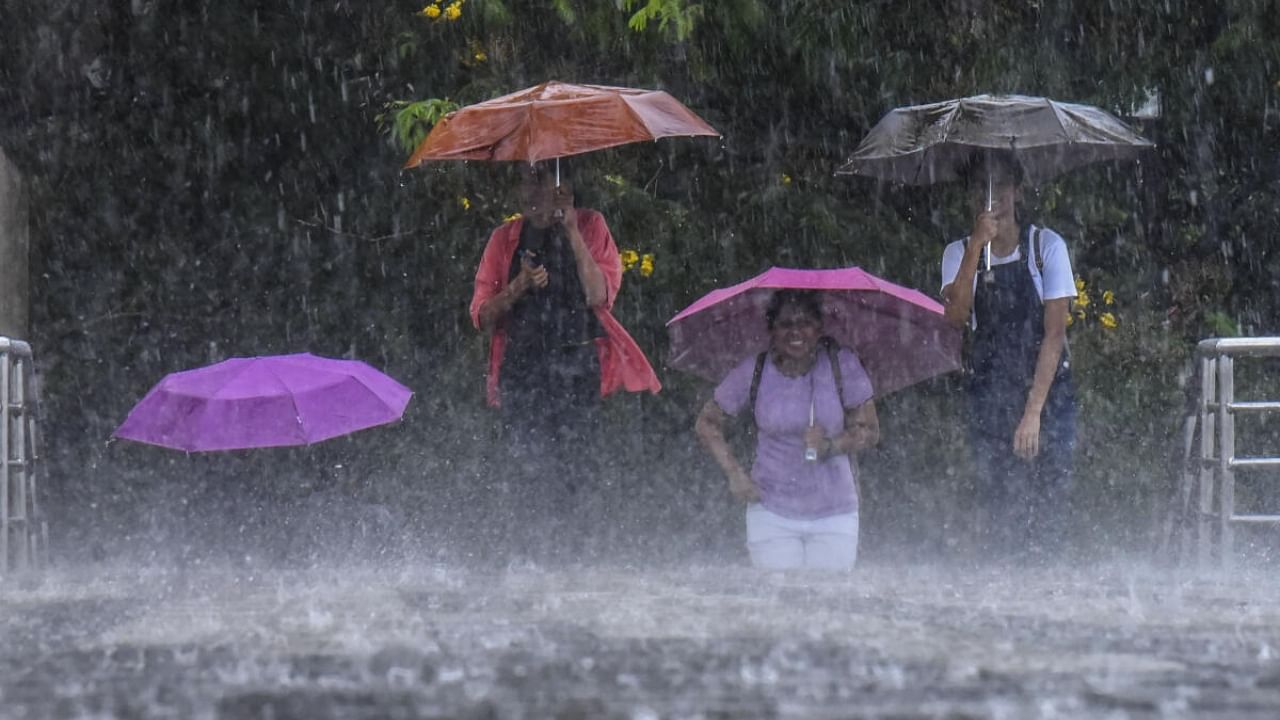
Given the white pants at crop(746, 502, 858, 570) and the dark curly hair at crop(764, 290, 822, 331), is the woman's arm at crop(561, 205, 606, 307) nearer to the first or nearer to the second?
the dark curly hair at crop(764, 290, 822, 331)

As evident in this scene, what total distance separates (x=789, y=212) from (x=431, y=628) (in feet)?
18.6

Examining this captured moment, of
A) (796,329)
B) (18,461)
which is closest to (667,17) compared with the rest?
(796,329)

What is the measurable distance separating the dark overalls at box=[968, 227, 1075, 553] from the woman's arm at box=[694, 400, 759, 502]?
1.03 m

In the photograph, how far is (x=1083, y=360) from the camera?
12.4m

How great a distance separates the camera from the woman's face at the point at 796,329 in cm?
844

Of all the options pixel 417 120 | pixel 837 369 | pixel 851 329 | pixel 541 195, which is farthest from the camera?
pixel 417 120

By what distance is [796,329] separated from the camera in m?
8.44

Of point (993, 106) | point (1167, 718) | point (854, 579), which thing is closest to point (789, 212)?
point (993, 106)

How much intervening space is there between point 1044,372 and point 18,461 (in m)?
4.75

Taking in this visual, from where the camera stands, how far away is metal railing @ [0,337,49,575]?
357 inches

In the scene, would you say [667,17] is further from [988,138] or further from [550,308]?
[988,138]

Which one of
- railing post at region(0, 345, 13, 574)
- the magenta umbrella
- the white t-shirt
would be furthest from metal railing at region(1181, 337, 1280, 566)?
railing post at region(0, 345, 13, 574)

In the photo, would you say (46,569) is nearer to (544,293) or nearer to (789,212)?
(544,293)

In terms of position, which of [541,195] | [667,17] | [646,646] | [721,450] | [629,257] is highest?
[667,17]
